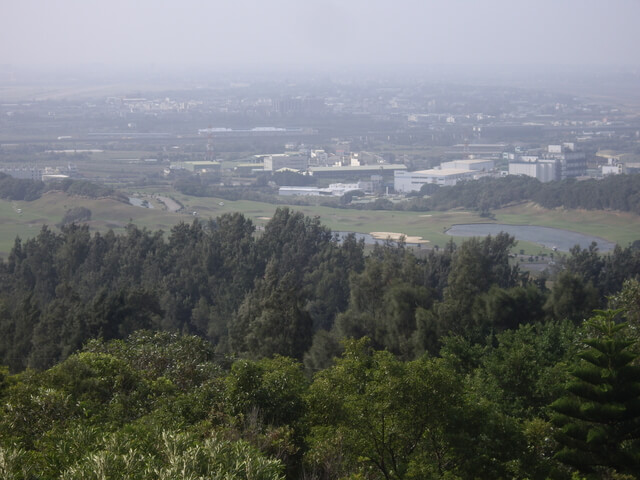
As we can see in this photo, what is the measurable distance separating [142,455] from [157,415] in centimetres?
418

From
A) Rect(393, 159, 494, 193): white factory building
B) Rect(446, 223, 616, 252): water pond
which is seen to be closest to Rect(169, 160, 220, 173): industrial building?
Rect(393, 159, 494, 193): white factory building

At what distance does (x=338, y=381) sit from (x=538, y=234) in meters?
49.2

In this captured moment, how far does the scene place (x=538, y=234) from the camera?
61.1 m

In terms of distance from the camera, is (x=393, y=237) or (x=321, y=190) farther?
(x=321, y=190)

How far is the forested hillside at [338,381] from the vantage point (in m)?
12.9

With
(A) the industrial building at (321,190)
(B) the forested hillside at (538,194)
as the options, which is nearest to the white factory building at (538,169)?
(B) the forested hillside at (538,194)

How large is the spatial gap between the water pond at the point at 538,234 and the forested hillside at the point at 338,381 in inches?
661

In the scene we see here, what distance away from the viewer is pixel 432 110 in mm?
171125

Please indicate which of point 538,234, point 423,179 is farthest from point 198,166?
point 538,234

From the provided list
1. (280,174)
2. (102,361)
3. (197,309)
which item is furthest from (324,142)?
(102,361)

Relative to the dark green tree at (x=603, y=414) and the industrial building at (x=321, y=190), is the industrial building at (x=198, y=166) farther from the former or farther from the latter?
the dark green tree at (x=603, y=414)

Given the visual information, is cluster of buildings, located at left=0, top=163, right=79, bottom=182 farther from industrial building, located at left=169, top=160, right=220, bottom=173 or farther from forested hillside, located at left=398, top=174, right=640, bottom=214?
forested hillside, located at left=398, top=174, right=640, bottom=214

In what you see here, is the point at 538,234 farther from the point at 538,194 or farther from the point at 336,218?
the point at 336,218

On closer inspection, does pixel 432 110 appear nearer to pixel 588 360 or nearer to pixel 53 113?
pixel 53 113
